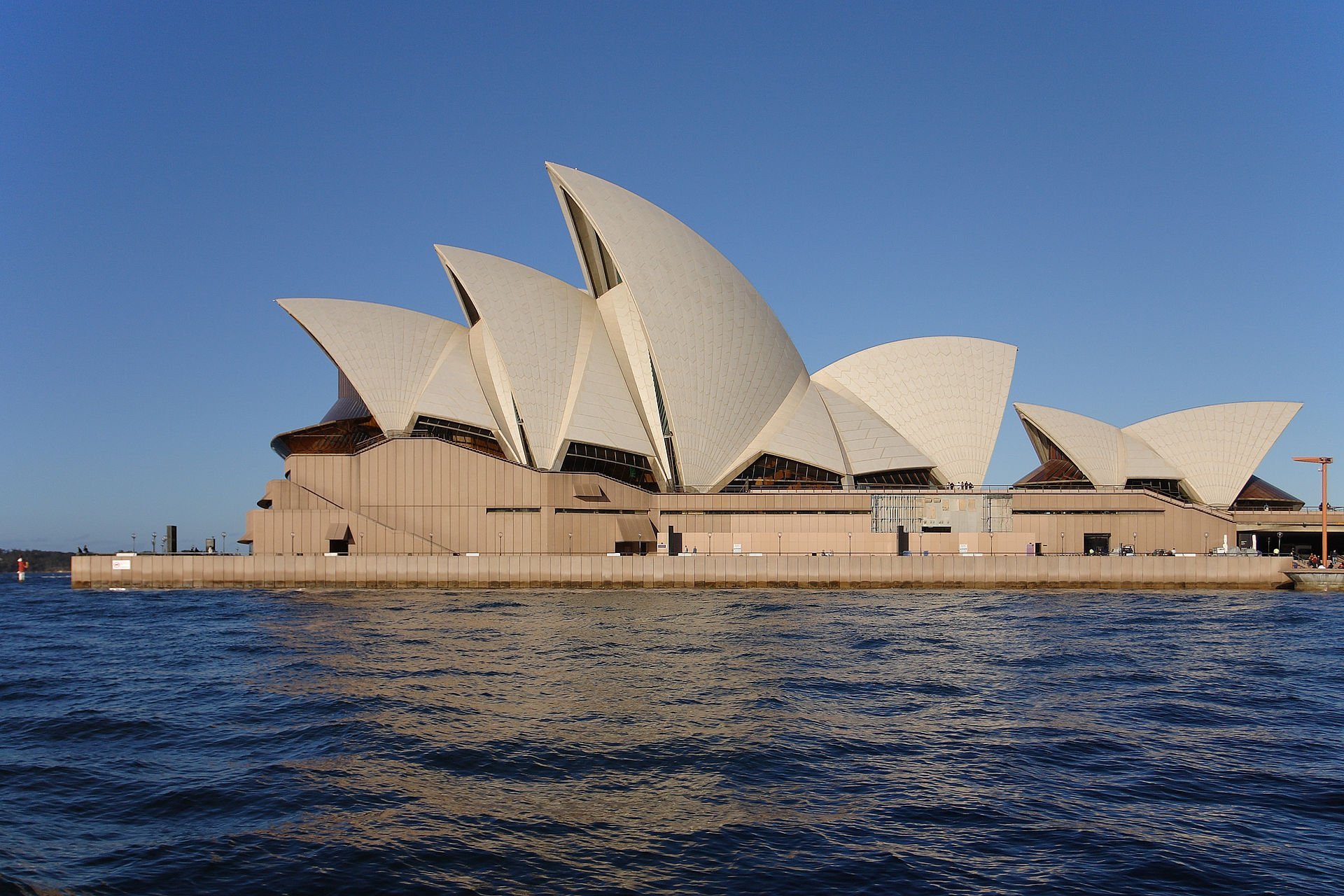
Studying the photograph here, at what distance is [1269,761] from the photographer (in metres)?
13.7

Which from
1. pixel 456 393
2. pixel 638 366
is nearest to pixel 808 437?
pixel 638 366

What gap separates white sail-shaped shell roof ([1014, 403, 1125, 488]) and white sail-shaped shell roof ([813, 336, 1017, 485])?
5.60 metres

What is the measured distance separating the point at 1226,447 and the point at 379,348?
183 feet

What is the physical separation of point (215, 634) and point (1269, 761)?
2700cm

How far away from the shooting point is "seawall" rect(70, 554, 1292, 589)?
43750mm

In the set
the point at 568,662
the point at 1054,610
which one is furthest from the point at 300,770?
the point at 1054,610

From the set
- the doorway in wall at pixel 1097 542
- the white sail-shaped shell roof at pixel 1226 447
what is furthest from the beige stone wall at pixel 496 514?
the white sail-shaped shell roof at pixel 1226 447

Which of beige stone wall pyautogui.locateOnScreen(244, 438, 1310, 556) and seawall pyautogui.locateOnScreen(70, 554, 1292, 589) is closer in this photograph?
seawall pyautogui.locateOnScreen(70, 554, 1292, 589)

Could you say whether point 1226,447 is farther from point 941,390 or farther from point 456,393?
point 456,393

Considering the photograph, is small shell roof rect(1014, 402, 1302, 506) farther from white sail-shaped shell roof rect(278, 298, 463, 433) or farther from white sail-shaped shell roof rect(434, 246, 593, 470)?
white sail-shaped shell roof rect(278, 298, 463, 433)

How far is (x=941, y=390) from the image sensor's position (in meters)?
57.7

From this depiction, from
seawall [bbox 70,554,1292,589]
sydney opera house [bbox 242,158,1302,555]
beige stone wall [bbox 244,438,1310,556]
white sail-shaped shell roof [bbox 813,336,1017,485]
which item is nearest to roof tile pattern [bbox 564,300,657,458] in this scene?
sydney opera house [bbox 242,158,1302,555]

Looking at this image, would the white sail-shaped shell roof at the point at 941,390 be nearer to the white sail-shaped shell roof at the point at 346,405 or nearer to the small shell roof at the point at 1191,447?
the small shell roof at the point at 1191,447

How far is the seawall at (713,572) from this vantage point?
43750mm
